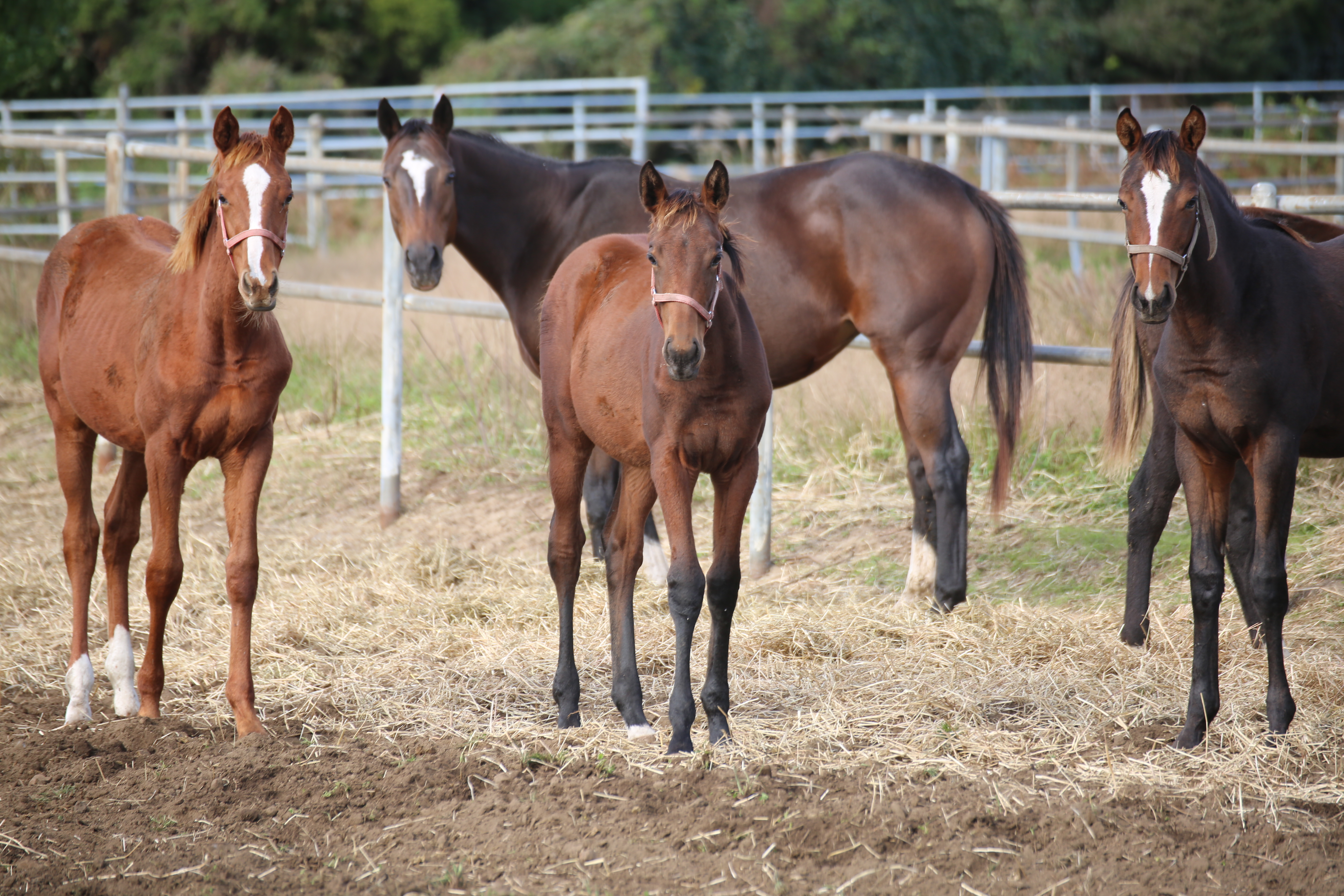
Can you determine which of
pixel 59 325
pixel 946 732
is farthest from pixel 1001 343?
pixel 59 325

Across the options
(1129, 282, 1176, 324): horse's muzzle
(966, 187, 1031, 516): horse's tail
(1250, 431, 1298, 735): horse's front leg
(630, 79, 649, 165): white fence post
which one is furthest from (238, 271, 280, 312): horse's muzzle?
(630, 79, 649, 165): white fence post

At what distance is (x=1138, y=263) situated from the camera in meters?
3.12

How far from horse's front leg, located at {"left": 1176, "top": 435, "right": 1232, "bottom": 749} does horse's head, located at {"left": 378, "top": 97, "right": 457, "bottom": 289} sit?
2.95m

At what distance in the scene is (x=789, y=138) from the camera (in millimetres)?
7160

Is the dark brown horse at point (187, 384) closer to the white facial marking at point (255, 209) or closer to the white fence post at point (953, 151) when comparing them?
the white facial marking at point (255, 209)

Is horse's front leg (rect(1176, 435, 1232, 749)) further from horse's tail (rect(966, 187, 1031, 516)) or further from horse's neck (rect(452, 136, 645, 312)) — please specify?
horse's neck (rect(452, 136, 645, 312))

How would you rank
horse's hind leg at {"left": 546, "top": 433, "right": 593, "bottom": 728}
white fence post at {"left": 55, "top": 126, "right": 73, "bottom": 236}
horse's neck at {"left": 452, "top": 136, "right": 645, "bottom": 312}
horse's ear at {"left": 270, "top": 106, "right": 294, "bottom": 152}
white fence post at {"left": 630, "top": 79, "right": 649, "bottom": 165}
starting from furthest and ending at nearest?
white fence post at {"left": 630, "top": 79, "right": 649, "bottom": 165} < white fence post at {"left": 55, "top": 126, "right": 73, "bottom": 236} < horse's neck at {"left": 452, "top": 136, "right": 645, "bottom": 312} < horse's hind leg at {"left": 546, "top": 433, "right": 593, "bottom": 728} < horse's ear at {"left": 270, "top": 106, "right": 294, "bottom": 152}

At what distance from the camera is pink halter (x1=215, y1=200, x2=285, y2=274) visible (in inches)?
131

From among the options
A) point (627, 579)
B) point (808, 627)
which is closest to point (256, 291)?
point (627, 579)

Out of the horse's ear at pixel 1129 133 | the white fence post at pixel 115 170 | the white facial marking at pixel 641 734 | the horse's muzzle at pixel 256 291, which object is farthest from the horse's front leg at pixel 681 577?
the white fence post at pixel 115 170

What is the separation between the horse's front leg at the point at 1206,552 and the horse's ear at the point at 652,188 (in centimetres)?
168

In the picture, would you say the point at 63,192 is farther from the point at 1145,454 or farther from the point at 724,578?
the point at 1145,454

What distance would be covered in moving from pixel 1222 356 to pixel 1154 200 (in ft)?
1.59

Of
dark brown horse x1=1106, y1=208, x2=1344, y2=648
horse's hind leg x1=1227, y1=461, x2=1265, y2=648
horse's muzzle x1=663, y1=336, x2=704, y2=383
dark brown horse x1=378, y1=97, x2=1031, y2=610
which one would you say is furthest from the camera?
dark brown horse x1=378, y1=97, x2=1031, y2=610
